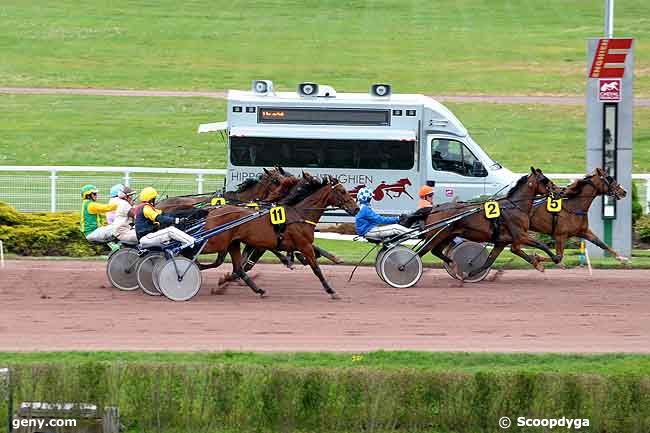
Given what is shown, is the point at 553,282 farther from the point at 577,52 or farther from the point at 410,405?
the point at 577,52

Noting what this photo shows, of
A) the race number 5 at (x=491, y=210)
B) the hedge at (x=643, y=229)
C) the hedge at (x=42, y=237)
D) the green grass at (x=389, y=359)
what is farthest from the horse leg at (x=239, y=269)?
the hedge at (x=643, y=229)

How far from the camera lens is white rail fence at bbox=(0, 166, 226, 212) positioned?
2412cm

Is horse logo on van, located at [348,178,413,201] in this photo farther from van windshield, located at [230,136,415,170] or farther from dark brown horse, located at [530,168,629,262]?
dark brown horse, located at [530,168,629,262]

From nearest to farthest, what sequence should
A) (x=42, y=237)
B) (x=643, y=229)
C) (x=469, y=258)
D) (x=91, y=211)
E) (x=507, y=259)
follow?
(x=91, y=211) → (x=469, y=258) → (x=507, y=259) → (x=42, y=237) → (x=643, y=229)

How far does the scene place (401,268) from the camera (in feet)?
55.3

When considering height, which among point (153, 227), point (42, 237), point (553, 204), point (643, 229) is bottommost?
point (42, 237)

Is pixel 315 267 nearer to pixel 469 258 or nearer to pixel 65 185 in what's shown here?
pixel 469 258

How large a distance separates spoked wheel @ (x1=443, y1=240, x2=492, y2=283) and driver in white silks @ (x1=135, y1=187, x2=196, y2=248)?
3698 mm

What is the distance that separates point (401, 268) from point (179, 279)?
2.87 m

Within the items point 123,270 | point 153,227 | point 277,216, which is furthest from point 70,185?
point 277,216

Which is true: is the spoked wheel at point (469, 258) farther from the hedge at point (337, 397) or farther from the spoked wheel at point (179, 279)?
the hedge at point (337, 397)

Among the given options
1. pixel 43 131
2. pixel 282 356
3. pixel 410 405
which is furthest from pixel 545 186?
pixel 43 131

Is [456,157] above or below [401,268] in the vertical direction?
above

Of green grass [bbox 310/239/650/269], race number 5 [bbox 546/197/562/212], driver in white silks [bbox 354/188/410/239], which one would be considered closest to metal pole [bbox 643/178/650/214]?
green grass [bbox 310/239/650/269]
